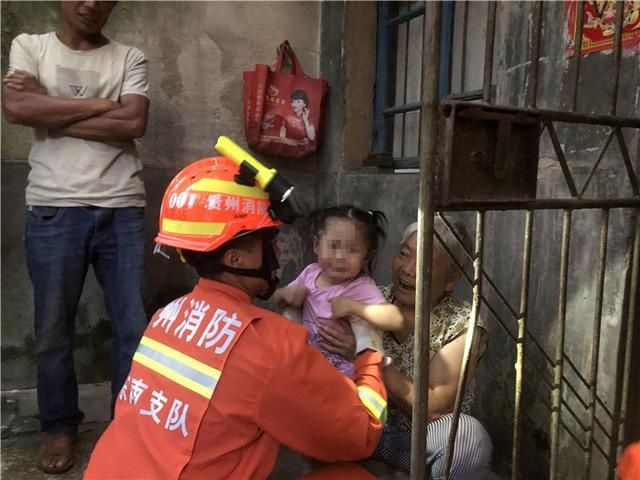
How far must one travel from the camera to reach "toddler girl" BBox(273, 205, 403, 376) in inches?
88.4

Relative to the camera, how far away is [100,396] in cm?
370

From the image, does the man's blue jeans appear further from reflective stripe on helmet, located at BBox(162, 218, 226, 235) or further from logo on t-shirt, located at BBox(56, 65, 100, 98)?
reflective stripe on helmet, located at BBox(162, 218, 226, 235)

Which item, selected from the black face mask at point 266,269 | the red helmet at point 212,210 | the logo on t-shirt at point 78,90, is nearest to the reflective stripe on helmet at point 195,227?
the red helmet at point 212,210

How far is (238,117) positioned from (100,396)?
2.02 metres

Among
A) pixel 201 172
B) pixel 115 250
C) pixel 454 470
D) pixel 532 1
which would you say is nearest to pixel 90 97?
pixel 115 250

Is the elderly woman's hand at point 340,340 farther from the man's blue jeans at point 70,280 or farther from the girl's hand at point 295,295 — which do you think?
the man's blue jeans at point 70,280

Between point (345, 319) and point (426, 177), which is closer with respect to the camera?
point (426, 177)

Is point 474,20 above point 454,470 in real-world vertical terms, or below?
above

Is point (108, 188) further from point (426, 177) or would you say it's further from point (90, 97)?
point (426, 177)

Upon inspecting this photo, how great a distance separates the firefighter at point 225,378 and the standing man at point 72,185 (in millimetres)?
1402

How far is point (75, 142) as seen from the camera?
3.03 m

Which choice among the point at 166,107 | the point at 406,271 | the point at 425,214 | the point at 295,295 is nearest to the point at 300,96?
the point at 166,107

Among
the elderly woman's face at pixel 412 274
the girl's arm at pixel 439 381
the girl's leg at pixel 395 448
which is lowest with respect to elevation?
the girl's leg at pixel 395 448

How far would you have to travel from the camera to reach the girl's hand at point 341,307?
2100mm
